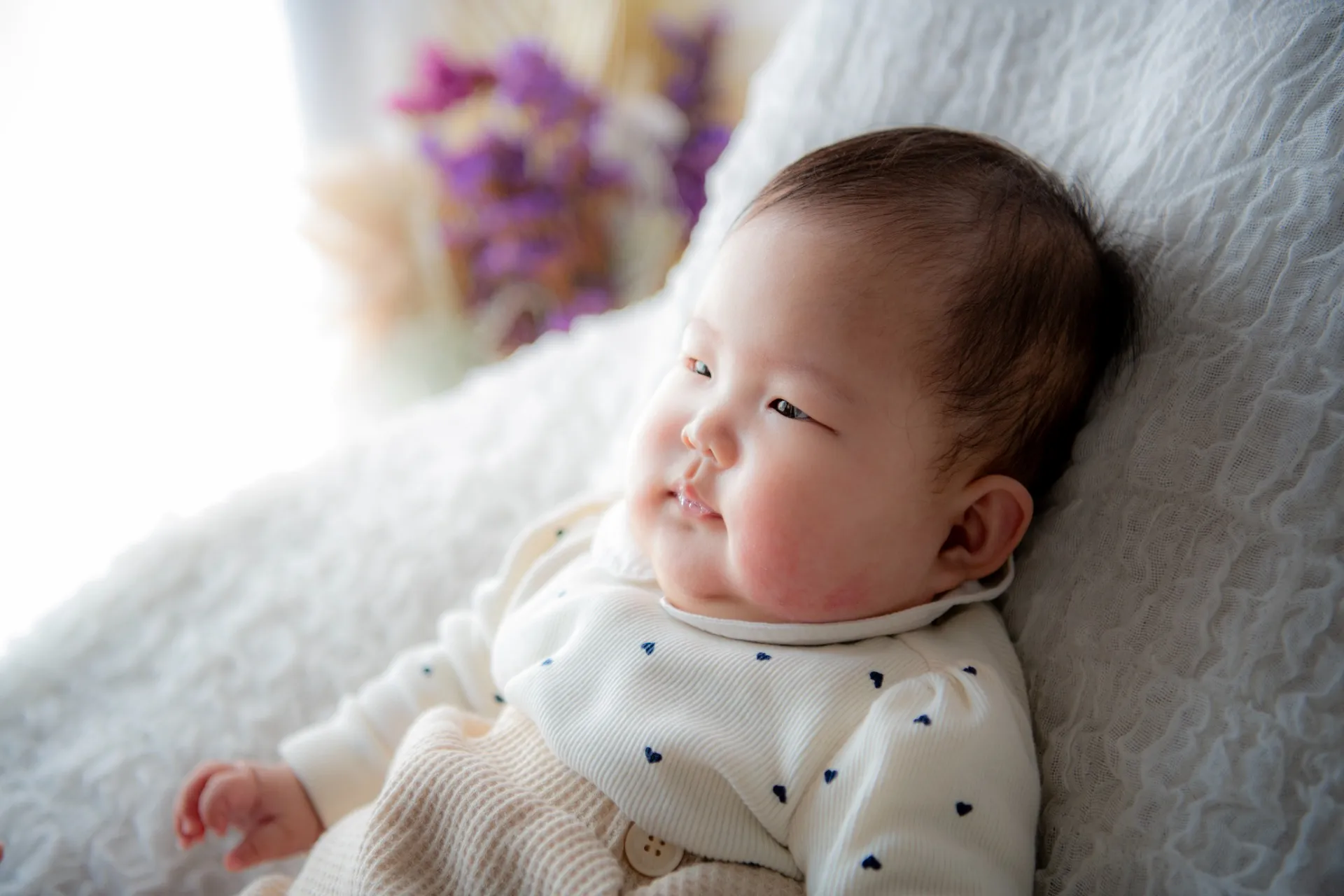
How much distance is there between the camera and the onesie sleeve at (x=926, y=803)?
0.61 meters

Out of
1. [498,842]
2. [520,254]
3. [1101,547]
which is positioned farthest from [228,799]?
[520,254]

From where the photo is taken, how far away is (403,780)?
0.71m

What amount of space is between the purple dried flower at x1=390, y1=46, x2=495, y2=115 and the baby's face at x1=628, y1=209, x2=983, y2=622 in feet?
4.26

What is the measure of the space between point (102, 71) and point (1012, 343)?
1.59 meters

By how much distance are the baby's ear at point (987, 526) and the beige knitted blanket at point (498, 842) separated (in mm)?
280

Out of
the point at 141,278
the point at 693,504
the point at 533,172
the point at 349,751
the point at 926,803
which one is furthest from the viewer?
the point at 533,172

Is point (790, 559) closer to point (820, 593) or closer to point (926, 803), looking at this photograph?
point (820, 593)

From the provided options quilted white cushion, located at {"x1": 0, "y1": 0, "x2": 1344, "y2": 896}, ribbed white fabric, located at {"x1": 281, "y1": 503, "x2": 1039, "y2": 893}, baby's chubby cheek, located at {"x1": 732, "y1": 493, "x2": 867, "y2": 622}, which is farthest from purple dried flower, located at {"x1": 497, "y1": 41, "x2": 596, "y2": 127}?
baby's chubby cheek, located at {"x1": 732, "y1": 493, "x2": 867, "y2": 622}

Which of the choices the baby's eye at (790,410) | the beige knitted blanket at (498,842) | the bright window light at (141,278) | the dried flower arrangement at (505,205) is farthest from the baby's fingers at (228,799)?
the dried flower arrangement at (505,205)

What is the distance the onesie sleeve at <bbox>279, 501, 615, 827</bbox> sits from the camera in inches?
33.9

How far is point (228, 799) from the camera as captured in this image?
82 cm

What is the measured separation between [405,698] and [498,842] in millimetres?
258

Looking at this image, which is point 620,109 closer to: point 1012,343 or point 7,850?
point 1012,343

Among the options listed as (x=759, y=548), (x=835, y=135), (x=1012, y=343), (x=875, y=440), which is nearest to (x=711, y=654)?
(x=759, y=548)
